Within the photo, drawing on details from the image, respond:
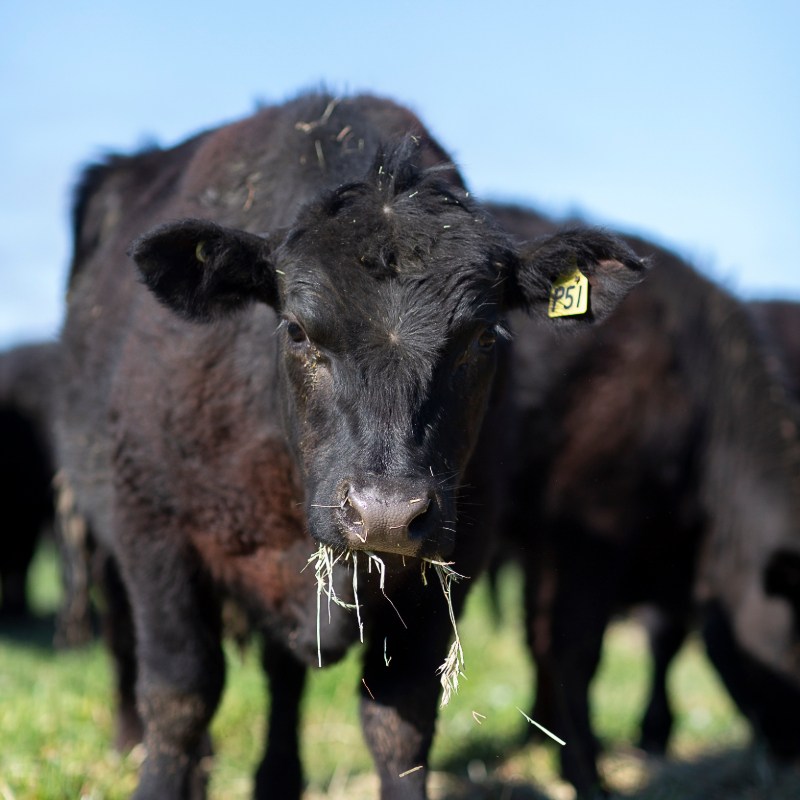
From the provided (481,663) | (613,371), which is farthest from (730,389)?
(481,663)

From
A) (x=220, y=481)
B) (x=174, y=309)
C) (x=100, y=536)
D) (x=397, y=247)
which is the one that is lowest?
(x=100, y=536)

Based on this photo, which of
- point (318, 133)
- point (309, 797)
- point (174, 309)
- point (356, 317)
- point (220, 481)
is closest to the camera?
point (356, 317)

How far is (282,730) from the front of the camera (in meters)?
3.85

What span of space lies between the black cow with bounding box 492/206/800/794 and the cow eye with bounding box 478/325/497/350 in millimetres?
1626

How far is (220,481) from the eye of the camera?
318 cm

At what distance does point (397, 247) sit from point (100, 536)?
7.41 ft

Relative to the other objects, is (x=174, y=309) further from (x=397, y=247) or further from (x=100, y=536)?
(x=100, y=536)

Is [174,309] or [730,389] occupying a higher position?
[174,309]

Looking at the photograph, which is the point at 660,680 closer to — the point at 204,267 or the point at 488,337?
the point at 488,337

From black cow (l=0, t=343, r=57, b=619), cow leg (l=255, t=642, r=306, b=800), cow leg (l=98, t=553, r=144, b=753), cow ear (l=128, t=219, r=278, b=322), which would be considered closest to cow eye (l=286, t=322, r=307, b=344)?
cow ear (l=128, t=219, r=278, b=322)

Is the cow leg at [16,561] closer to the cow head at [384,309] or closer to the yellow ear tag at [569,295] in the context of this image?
the cow head at [384,309]

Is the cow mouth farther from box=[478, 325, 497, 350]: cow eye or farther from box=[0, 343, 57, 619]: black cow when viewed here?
box=[0, 343, 57, 619]: black cow

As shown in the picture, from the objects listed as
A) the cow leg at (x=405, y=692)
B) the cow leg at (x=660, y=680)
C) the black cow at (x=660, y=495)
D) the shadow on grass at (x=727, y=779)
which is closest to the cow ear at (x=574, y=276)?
the cow leg at (x=405, y=692)

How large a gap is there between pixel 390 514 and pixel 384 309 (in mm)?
647
